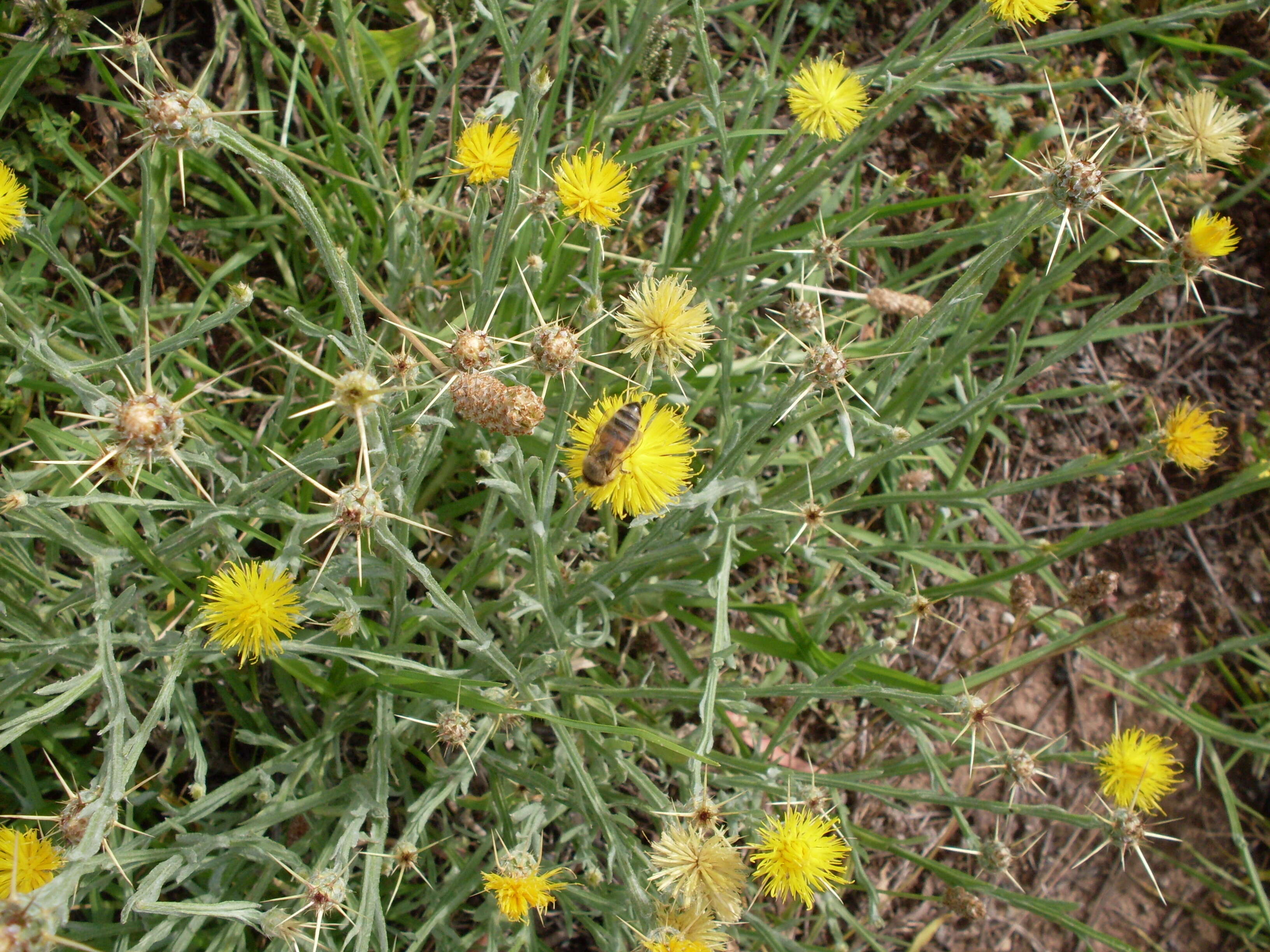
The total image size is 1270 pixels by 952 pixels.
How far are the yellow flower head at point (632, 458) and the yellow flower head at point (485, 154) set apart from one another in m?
0.71

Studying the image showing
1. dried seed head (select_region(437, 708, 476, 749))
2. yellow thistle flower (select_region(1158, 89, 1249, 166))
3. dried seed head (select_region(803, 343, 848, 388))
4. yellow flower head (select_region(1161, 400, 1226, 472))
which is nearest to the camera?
dried seed head (select_region(803, 343, 848, 388))

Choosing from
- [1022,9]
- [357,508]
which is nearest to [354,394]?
[357,508]

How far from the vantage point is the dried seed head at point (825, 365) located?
1.92 m

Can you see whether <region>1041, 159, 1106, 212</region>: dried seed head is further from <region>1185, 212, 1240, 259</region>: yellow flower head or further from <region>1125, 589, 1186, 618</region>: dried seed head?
<region>1125, 589, 1186, 618</region>: dried seed head

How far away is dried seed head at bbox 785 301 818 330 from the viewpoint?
2.40m

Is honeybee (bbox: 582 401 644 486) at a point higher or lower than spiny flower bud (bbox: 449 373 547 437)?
lower

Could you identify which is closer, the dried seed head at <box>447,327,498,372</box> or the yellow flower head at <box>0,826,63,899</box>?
the dried seed head at <box>447,327,498,372</box>

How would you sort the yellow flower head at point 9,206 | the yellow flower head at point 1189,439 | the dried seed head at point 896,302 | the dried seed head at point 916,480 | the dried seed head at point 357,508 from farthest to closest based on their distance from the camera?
the dried seed head at point 916,480, the dried seed head at point 896,302, the yellow flower head at point 1189,439, the yellow flower head at point 9,206, the dried seed head at point 357,508

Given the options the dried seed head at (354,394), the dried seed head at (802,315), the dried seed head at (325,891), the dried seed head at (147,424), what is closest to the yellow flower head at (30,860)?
the dried seed head at (325,891)

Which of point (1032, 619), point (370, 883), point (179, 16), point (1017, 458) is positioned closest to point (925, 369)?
point (1032, 619)

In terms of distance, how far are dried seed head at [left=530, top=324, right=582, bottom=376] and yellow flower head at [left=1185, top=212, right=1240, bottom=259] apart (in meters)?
1.58

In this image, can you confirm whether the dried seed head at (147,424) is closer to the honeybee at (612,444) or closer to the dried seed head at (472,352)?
the dried seed head at (472,352)

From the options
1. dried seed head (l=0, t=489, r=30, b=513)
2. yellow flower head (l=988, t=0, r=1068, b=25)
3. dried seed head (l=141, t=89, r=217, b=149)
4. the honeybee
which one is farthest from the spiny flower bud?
yellow flower head (l=988, t=0, r=1068, b=25)

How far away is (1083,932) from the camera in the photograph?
2516 millimetres
